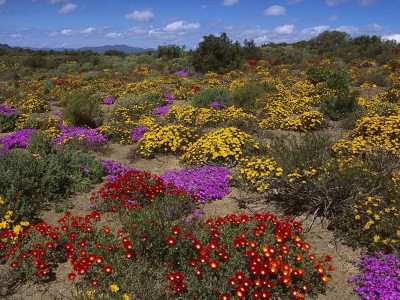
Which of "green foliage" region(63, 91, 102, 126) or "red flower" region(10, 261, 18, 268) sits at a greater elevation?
"green foliage" region(63, 91, 102, 126)

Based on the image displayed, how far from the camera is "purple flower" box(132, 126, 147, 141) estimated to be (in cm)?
897

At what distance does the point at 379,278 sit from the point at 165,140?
18.0ft

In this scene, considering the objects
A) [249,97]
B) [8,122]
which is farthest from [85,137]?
[249,97]

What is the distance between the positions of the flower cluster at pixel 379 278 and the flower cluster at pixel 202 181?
108 inches

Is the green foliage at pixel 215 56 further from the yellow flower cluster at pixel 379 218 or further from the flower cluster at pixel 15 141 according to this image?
the yellow flower cluster at pixel 379 218

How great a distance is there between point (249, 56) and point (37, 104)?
76.4 feet

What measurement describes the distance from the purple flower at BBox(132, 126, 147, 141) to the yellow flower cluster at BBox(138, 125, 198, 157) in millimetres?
580

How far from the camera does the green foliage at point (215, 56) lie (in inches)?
927

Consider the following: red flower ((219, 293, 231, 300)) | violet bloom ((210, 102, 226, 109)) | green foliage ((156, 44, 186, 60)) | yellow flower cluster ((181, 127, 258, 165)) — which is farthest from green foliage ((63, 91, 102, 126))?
green foliage ((156, 44, 186, 60))

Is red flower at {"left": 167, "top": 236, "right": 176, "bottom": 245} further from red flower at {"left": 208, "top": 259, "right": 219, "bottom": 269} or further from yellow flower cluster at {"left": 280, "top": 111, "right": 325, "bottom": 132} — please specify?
yellow flower cluster at {"left": 280, "top": 111, "right": 325, "bottom": 132}

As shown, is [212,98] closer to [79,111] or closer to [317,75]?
[79,111]

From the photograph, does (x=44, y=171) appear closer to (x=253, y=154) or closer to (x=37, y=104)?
(x=253, y=154)

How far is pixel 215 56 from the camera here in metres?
23.9

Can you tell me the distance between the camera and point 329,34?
41500 mm
